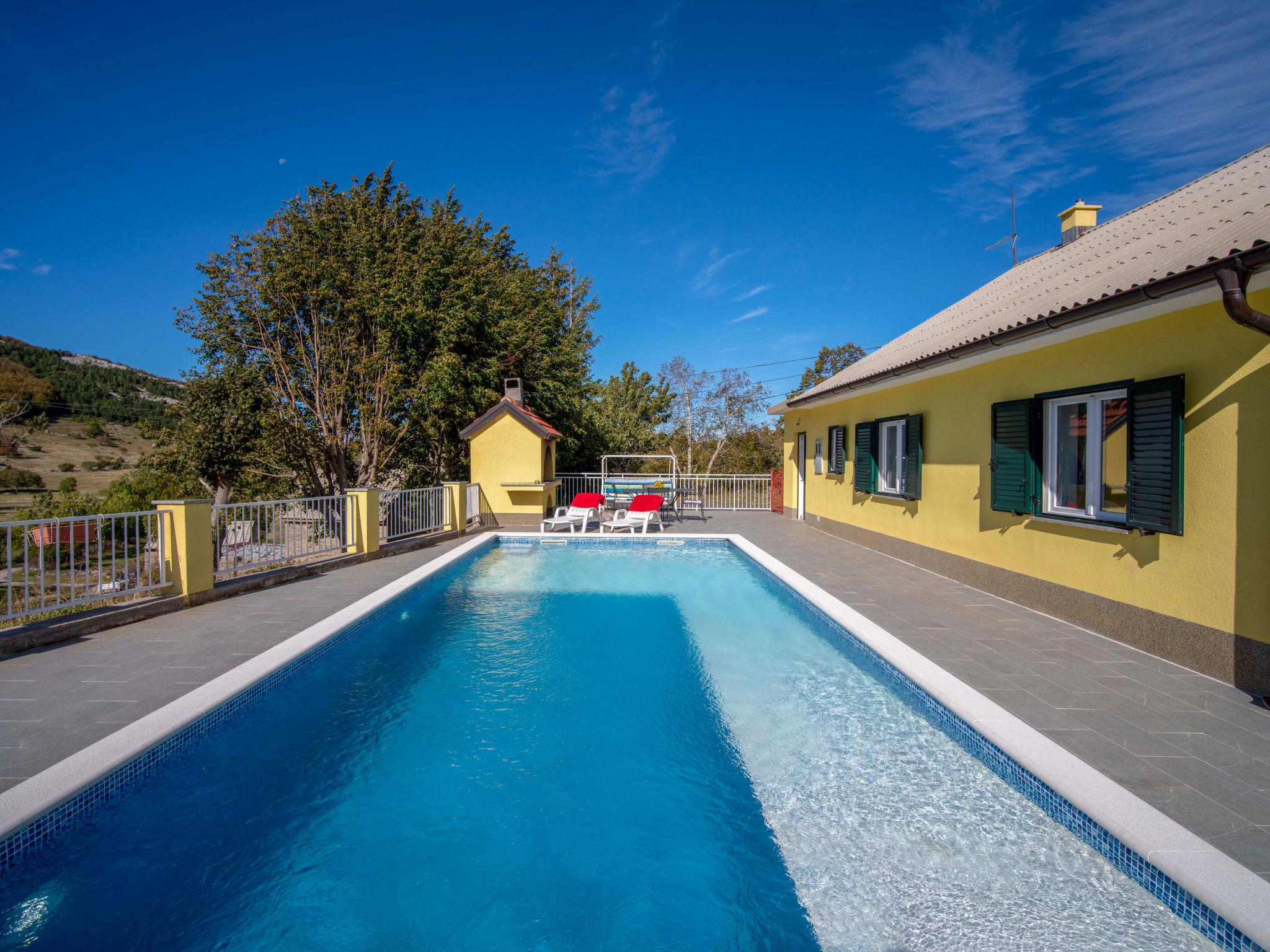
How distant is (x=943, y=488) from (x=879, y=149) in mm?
15044

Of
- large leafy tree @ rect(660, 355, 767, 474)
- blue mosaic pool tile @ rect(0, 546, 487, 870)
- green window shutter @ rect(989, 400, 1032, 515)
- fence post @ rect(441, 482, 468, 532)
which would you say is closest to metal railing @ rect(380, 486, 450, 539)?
fence post @ rect(441, 482, 468, 532)

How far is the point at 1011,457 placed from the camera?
675cm

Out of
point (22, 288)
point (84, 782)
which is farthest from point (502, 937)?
point (22, 288)

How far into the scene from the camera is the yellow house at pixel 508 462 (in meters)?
15.1

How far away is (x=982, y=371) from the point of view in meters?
7.63

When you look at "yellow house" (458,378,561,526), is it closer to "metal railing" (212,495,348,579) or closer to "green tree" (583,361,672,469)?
"metal railing" (212,495,348,579)

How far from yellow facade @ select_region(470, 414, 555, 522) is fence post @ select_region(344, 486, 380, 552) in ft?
16.6

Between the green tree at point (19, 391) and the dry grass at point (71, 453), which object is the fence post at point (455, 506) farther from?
the dry grass at point (71, 453)

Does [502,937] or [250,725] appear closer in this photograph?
[502,937]

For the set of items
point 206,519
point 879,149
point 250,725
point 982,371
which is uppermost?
point 879,149

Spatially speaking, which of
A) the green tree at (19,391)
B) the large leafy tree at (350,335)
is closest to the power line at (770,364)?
the large leafy tree at (350,335)

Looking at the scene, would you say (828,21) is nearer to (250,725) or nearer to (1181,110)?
(1181,110)

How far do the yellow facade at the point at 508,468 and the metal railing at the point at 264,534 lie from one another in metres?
5.39

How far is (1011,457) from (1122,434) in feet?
7.20
